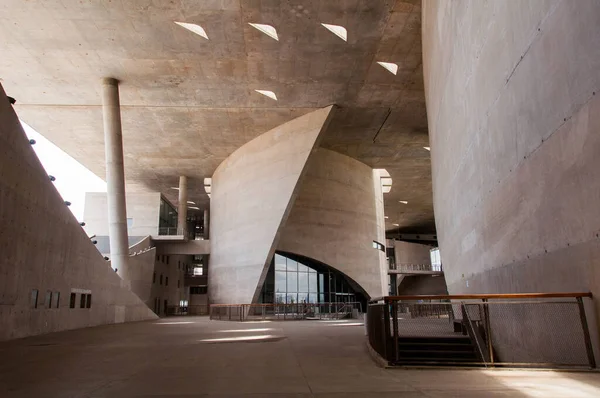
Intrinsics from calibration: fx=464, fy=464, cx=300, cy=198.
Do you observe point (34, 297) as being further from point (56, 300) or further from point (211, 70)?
point (211, 70)

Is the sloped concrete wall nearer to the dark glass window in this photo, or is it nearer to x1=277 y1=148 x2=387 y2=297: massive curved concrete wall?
the dark glass window

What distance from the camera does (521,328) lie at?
7.81 metres

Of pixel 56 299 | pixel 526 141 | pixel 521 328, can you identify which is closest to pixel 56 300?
pixel 56 299

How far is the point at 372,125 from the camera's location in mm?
29734

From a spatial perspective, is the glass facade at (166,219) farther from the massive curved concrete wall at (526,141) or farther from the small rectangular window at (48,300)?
the massive curved concrete wall at (526,141)

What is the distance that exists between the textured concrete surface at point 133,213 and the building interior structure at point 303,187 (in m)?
0.22

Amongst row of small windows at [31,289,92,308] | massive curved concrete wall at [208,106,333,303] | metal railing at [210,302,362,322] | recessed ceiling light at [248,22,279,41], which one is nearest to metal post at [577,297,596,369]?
row of small windows at [31,289,92,308]

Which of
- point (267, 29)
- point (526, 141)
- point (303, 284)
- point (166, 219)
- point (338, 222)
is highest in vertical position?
point (267, 29)

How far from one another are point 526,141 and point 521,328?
3166 millimetres

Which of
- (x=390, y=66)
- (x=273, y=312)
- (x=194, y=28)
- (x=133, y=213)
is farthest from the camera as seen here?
(x=133, y=213)

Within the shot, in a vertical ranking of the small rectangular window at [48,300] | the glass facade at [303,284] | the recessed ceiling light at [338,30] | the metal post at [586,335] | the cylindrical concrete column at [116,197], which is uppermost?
the recessed ceiling light at [338,30]

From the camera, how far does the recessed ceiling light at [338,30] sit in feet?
62.4

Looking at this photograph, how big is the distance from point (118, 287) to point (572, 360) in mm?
19247

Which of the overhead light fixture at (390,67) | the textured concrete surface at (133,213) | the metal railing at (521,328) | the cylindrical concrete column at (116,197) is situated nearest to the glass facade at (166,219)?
the textured concrete surface at (133,213)
